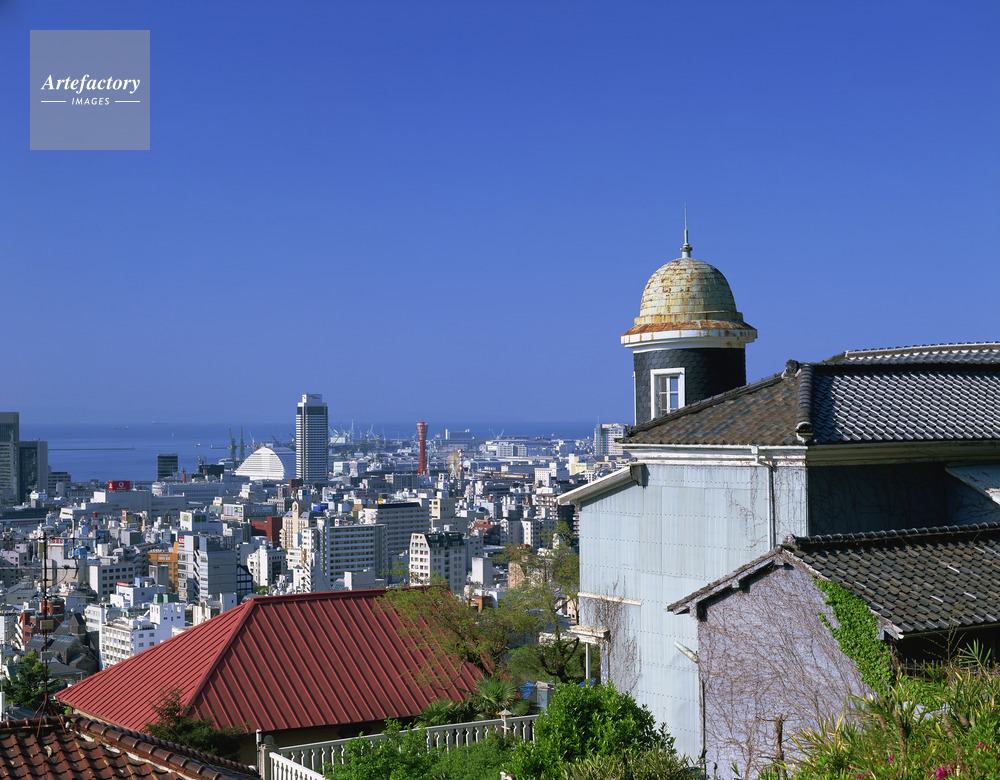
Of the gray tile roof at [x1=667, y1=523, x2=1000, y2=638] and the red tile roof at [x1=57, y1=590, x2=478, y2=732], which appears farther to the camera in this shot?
the red tile roof at [x1=57, y1=590, x2=478, y2=732]

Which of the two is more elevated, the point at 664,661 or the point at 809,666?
the point at 809,666

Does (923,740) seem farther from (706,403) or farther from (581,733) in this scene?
(706,403)

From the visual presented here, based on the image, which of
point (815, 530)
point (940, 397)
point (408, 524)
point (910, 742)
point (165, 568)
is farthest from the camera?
point (408, 524)

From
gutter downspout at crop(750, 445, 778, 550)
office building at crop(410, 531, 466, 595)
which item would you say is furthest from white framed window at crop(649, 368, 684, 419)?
office building at crop(410, 531, 466, 595)

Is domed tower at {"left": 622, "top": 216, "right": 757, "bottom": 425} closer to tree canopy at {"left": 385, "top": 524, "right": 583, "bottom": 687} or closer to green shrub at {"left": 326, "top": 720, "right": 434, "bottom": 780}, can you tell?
tree canopy at {"left": 385, "top": 524, "right": 583, "bottom": 687}

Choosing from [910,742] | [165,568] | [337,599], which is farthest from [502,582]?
[910,742]

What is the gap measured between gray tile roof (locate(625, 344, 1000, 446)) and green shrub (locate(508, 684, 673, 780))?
2647 millimetres

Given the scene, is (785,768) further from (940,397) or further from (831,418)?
(940,397)

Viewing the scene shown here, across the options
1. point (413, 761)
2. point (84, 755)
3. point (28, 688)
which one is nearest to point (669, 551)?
point (413, 761)

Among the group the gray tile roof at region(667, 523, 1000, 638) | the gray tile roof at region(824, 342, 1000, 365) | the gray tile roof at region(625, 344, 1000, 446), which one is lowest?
the gray tile roof at region(667, 523, 1000, 638)

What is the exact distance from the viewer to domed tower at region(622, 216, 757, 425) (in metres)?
12.3

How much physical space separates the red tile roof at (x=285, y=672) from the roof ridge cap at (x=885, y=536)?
488 cm

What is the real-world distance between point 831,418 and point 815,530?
960 mm

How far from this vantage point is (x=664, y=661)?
9633mm
